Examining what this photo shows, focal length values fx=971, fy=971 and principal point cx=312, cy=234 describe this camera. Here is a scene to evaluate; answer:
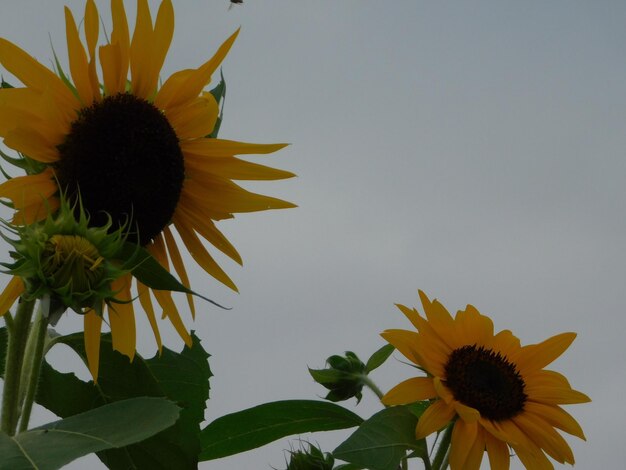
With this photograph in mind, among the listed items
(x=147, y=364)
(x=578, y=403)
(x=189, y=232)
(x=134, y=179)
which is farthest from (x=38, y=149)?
(x=578, y=403)

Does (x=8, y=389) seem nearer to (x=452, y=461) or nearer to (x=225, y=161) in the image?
(x=225, y=161)

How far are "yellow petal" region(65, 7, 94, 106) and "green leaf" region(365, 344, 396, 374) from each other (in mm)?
638

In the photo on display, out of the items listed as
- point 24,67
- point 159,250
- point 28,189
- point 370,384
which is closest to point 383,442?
point 370,384

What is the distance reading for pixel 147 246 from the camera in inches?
55.1

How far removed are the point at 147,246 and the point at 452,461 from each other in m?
0.52

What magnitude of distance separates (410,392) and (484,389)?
16 centimetres

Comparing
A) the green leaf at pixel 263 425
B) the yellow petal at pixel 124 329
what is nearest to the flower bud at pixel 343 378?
the green leaf at pixel 263 425

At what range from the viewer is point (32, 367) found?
1.21 meters

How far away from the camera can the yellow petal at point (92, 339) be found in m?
1.31

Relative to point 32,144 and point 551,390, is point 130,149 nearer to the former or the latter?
point 32,144

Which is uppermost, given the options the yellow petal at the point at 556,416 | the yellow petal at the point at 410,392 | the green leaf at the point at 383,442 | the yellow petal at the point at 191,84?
the yellow petal at the point at 191,84

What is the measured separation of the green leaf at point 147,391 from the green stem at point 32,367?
136 mm

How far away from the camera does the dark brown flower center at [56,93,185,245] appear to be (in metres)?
1.26

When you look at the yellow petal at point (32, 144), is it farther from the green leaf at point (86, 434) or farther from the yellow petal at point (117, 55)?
the green leaf at point (86, 434)
